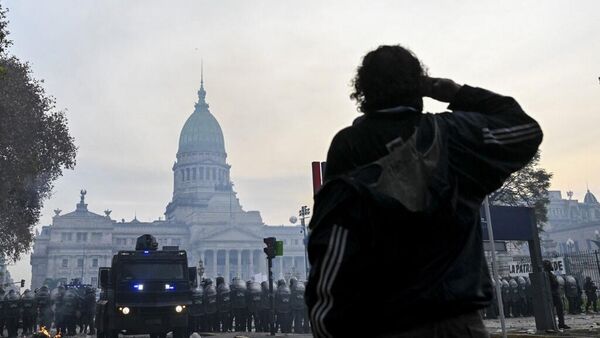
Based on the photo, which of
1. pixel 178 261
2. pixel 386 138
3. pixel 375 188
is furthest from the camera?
pixel 178 261

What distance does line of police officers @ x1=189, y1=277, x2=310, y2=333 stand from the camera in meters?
19.7

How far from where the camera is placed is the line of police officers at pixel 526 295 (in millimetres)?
20594

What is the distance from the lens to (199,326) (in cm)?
2197

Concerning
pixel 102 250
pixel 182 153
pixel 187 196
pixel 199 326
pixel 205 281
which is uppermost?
pixel 182 153

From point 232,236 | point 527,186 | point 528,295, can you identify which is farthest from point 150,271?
point 232,236

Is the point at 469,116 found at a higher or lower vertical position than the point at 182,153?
lower

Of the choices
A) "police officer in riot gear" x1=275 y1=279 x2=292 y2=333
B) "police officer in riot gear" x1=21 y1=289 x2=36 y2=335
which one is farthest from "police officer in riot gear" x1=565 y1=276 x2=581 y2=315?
"police officer in riot gear" x1=21 y1=289 x2=36 y2=335

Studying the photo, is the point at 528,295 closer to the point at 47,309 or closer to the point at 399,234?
the point at 47,309

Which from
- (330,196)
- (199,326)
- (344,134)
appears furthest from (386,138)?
(199,326)

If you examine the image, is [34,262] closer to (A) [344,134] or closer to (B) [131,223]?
(B) [131,223]

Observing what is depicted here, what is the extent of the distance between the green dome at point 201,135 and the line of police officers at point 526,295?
120 meters

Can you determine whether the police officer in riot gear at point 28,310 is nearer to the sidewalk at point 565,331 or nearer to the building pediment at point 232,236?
the sidewalk at point 565,331

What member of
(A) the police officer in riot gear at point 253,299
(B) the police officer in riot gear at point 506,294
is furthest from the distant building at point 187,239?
(A) the police officer in riot gear at point 253,299

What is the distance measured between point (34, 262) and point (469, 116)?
127104mm
